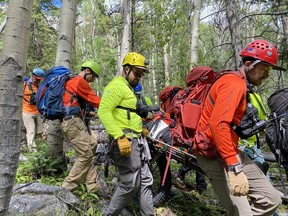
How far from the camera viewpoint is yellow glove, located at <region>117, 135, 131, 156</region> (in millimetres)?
3933

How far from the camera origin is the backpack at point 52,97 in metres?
4.70

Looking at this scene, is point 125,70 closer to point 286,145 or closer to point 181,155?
point 181,155

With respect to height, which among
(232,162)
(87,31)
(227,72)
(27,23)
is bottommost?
(232,162)

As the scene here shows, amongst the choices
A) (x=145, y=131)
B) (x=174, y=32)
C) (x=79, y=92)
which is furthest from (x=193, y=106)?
(x=174, y=32)

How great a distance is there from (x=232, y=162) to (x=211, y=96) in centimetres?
74

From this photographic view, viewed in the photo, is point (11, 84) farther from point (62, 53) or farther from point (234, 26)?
point (234, 26)

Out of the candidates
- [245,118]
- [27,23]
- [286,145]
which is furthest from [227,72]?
[27,23]

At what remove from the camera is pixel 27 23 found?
226cm

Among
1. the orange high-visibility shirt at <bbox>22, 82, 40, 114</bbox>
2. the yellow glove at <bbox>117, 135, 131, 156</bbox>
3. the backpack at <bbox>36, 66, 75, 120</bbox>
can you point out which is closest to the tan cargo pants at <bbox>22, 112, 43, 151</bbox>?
the orange high-visibility shirt at <bbox>22, 82, 40, 114</bbox>

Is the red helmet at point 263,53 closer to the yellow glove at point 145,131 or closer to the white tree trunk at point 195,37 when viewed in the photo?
the yellow glove at point 145,131

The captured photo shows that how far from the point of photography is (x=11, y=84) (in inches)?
87.0

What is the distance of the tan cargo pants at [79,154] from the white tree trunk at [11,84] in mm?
2486

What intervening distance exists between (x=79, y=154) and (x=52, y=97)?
38.6 inches

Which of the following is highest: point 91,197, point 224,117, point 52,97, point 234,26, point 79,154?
point 234,26
